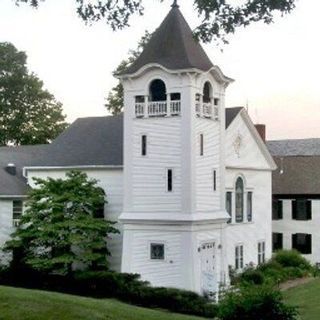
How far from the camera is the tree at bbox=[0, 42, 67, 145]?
6262 centimetres

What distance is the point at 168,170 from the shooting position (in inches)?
1326

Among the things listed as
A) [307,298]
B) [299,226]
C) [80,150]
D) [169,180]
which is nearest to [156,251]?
[169,180]

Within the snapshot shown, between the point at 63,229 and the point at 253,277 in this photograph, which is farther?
the point at 253,277

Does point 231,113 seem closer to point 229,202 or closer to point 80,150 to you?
point 229,202

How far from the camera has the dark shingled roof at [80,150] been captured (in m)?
37.8

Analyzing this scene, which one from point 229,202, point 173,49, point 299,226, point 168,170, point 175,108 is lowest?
point 299,226

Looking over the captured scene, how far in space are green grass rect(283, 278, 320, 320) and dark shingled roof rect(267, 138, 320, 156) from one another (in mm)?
23278

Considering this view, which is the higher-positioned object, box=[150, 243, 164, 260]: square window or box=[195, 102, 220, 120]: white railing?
box=[195, 102, 220, 120]: white railing

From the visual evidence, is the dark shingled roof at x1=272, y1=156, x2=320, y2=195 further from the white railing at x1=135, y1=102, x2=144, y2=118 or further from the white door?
the white railing at x1=135, y1=102, x2=144, y2=118

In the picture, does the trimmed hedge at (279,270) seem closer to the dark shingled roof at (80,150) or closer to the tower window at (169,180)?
the tower window at (169,180)

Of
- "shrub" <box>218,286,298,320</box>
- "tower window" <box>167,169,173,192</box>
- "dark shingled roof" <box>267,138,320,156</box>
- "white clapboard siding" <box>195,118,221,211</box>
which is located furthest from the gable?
"shrub" <box>218,286,298,320</box>

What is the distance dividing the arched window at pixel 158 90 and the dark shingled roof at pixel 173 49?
3.24 feet

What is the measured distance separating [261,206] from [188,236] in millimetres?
11434

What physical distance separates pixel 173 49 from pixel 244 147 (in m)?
9.17
